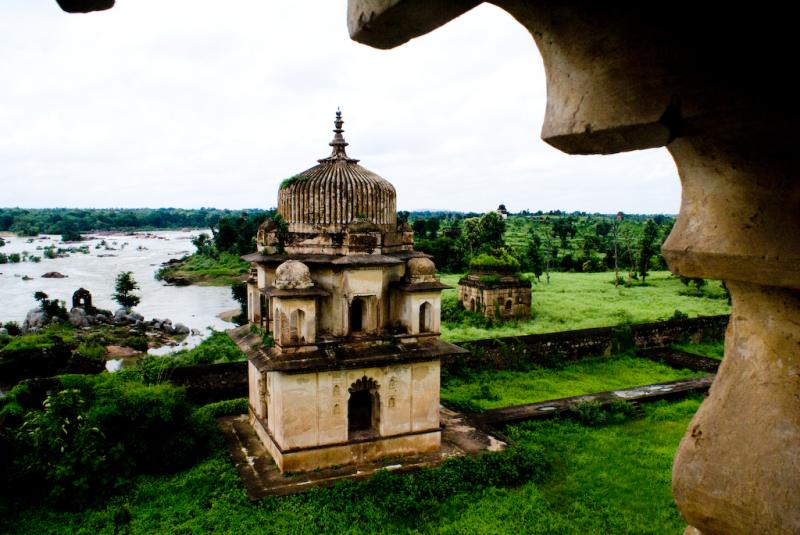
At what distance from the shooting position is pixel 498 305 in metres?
29.5

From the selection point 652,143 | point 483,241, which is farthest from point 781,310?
point 483,241

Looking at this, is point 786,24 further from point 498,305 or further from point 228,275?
point 228,275

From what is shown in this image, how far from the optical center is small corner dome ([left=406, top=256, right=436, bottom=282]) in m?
12.9

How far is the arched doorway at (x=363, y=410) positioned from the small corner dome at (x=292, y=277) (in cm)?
242

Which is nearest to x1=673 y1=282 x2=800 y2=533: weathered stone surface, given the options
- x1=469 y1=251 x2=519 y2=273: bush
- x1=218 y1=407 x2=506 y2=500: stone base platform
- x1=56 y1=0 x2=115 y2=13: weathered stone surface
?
x1=56 y1=0 x2=115 y2=13: weathered stone surface

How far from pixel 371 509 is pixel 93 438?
5.98m

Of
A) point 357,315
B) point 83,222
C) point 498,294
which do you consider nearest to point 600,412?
point 357,315

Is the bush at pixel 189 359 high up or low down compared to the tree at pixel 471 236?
down

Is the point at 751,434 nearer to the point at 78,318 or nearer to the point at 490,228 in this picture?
the point at 78,318

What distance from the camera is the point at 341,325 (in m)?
12.6

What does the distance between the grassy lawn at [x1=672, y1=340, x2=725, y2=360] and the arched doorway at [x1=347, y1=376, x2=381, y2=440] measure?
1688 centimetres

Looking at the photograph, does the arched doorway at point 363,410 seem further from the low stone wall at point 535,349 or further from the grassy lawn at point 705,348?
the grassy lawn at point 705,348

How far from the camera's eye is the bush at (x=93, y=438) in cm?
1149

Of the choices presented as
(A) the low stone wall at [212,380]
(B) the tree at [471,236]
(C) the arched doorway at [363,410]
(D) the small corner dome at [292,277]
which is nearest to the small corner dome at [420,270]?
(D) the small corner dome at [292,277]
